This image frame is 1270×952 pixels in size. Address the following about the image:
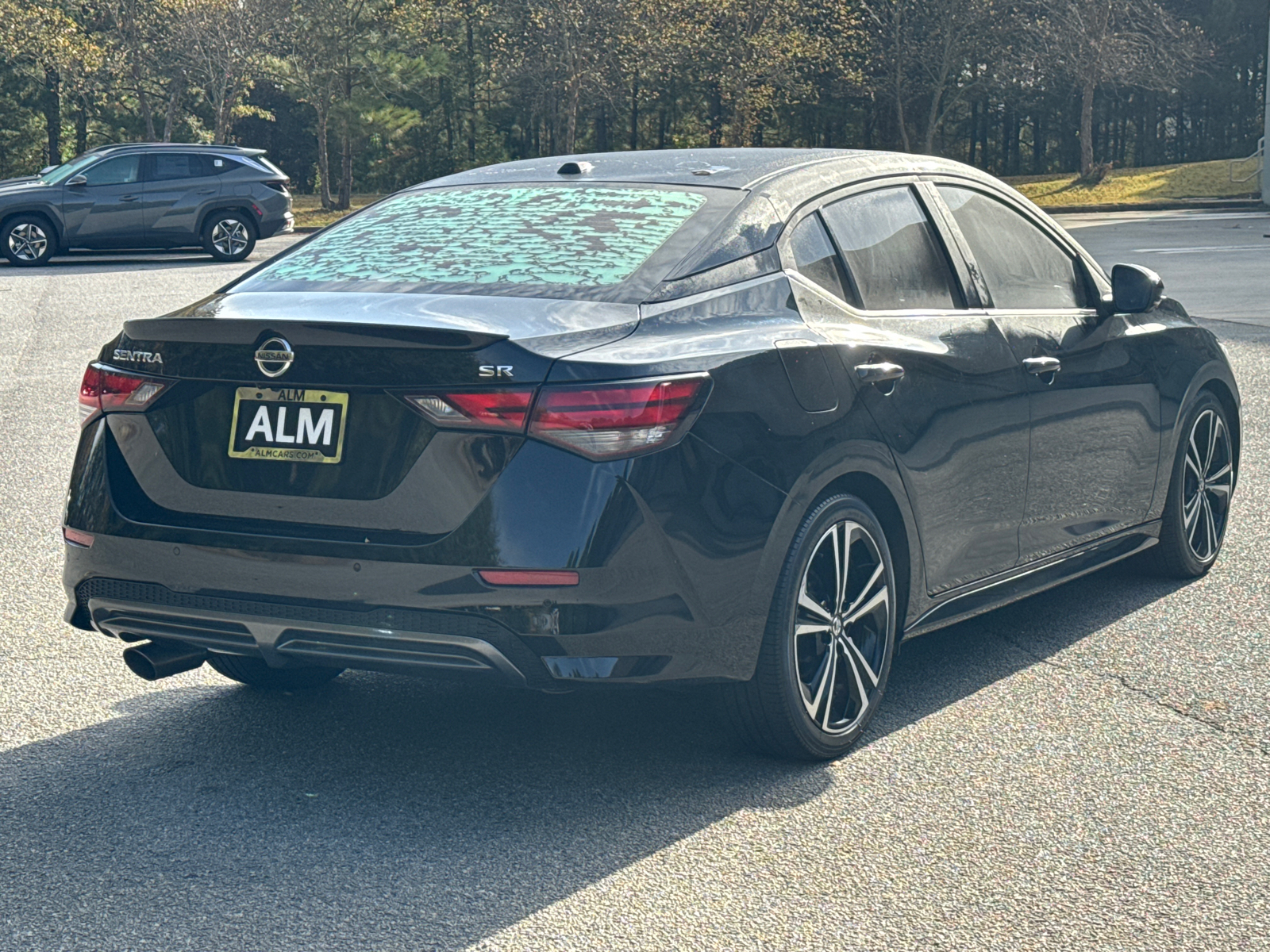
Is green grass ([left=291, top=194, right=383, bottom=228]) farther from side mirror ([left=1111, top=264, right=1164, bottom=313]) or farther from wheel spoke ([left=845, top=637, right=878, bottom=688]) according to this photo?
wheel spoke ([left=845, top=637, right=878, bottom=688])

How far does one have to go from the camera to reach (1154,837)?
12.5ft

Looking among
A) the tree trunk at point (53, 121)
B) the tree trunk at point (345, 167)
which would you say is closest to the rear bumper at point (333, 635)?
the tree trunk at point (345, 167)

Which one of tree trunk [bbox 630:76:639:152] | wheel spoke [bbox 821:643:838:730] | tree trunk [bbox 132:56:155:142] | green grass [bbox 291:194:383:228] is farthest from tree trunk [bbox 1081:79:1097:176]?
wheel spoke [bbox 821:643:838:730]

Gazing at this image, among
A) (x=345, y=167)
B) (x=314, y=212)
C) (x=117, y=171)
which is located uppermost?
(x=345, y=167)

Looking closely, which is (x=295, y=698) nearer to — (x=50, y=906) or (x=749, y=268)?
(x=50, y=906)

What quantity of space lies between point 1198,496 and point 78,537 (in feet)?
14.1

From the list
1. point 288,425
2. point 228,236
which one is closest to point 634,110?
point 228,236

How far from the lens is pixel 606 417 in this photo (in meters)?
3.64

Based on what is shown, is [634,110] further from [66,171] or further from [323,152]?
[66,171]

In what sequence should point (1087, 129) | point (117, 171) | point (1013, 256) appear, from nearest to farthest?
point (1013, 256) < point (117, 171) < point (1087, 129)

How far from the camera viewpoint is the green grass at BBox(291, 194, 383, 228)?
4193 centimetres

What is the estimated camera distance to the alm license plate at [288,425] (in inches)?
148

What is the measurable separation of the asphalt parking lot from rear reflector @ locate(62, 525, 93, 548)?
2.01 feet

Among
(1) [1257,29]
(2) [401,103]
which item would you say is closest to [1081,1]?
(2) [401,103]
